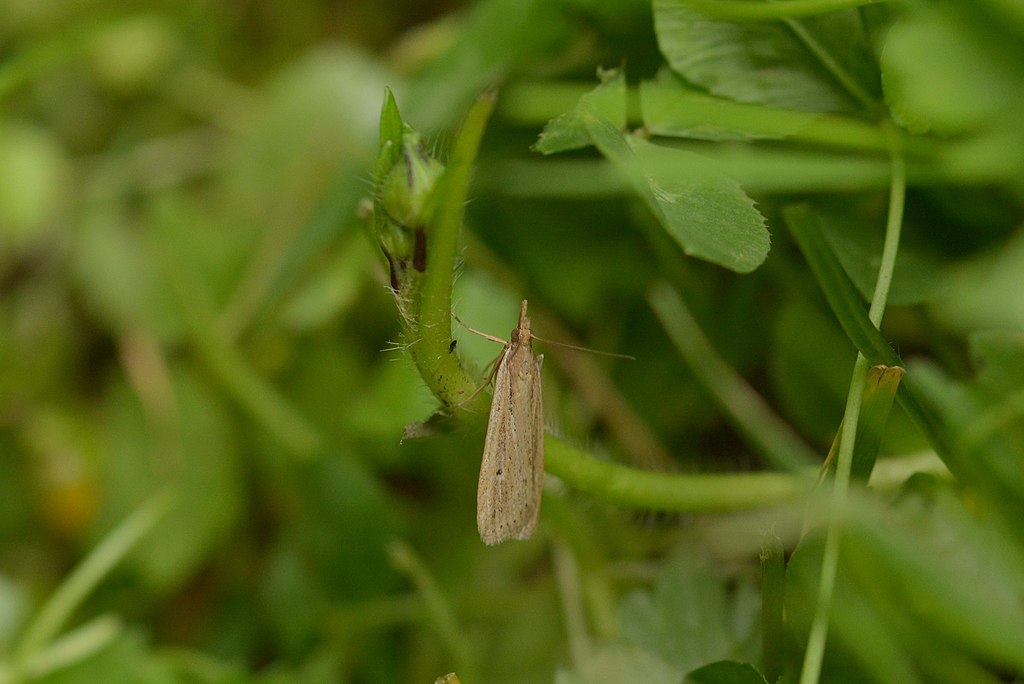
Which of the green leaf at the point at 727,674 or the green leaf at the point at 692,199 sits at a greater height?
the green leaf at the point at 692,199

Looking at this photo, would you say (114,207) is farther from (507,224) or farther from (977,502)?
(977,502)

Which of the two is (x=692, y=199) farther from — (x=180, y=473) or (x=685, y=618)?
(x=180, y=473)

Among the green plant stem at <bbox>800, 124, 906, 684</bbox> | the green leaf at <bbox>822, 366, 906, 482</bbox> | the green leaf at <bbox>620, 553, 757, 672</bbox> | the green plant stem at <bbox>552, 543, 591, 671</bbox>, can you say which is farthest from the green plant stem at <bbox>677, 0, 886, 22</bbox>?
the green plant stem at <bbox>552, 543, 591, 671</bbox>

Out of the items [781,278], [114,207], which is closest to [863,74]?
[781,278]

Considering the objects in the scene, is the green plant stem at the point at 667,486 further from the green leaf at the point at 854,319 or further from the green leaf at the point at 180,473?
the green leaf at the point at 180,473

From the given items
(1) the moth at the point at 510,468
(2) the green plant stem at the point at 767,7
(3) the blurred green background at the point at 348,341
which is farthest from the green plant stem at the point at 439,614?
(2) the green plant stem at the point at 767,7

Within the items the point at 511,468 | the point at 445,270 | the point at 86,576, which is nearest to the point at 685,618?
the point at 511,468

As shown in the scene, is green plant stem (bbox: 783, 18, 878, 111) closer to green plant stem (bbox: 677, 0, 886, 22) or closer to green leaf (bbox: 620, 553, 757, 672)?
green plant stem (bbox: 677, 0, 886, 22)
